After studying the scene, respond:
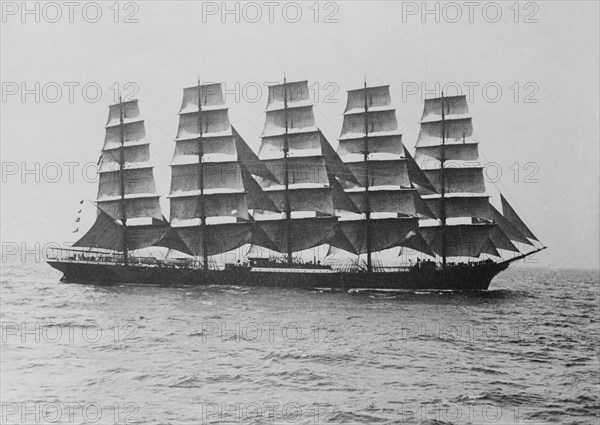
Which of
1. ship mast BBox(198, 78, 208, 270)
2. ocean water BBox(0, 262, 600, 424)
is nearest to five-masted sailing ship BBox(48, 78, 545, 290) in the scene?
ship mast BBox(198, 78, 208, 270)

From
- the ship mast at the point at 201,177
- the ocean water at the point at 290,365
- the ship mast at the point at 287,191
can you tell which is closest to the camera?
the ocean water at the point at 290,365

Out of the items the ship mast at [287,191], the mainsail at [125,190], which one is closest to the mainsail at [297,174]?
the ship mast at [287,191]

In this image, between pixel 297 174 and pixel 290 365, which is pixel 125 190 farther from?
pixel 290 365

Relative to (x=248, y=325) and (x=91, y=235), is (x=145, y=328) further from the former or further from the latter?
(x=91, y=235)

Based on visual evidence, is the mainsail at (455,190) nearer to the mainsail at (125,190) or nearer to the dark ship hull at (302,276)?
the dark ship hull at (302,276)

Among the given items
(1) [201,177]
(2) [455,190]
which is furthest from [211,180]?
(2) [455,190]

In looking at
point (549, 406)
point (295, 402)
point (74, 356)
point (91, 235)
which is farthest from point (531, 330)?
point (91, 235)

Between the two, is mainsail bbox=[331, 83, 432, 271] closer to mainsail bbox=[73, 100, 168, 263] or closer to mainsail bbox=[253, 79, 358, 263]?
mainsail bbox=[253, 79, 358, 263]

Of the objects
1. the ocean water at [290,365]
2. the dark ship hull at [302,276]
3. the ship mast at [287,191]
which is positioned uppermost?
the ship mast at [287,191]
